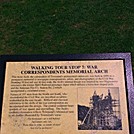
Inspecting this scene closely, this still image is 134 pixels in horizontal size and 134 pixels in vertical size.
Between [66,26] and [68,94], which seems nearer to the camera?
[68,94]

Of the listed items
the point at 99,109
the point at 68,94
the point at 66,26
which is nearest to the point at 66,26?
the point at 66,26

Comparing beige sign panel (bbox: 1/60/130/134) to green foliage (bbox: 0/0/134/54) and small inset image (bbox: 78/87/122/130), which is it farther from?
green foliage (bbox: 0/0/134/54)

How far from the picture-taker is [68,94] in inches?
96.9

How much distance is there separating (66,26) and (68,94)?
4.15ft

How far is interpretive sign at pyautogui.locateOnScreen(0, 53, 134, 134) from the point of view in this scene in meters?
2.37

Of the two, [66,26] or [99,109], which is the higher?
[66,26]

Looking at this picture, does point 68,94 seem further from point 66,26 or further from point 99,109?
point 66,26

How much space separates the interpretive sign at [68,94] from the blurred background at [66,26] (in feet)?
2.04

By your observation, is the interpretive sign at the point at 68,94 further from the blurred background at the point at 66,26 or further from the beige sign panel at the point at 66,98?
the blurred background at the point at 66,26

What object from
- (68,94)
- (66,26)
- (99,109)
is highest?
(66,26)

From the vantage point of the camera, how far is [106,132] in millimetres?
2322

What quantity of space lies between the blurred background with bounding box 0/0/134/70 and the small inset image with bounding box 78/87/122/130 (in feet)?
2.74

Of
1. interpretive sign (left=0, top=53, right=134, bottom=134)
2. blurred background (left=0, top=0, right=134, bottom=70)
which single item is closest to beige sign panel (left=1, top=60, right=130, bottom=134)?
interpretive sign (left=0, top=53, right=134, bottom=134)

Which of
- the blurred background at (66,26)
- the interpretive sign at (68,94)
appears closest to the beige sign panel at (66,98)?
the interpretive sign at (68,94)
